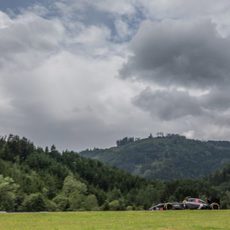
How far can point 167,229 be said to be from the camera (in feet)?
103

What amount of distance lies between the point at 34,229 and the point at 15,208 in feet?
502

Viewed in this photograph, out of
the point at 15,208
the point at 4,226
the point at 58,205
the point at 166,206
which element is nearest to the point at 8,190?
the point at 15,208

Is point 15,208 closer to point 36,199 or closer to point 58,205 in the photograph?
point 36,199

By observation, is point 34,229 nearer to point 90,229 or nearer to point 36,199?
point 90,229

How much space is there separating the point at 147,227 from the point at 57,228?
5.93m

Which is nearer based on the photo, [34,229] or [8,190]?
[34,229]

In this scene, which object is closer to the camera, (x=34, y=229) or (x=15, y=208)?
(x=34, y=229)

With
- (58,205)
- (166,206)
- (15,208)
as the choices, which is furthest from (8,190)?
(166,206)

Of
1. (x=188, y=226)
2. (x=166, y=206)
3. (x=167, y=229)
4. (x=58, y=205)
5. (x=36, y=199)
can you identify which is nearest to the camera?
(x=167, y=229)

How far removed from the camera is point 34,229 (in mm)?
31703

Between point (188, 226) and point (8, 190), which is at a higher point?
point (8, 190)

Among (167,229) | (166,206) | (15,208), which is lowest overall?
(167,229)

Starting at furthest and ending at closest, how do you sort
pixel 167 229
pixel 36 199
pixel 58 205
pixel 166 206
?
pixel 58 205, pixel 36 199, pixel 166 206, pixel 167 229

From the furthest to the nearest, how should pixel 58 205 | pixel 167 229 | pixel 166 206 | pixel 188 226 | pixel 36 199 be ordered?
1. pixel 58 205
2. pixel 36 199
3. pixel 166 206
4. pixel 188 226
5. pixel 167 229
